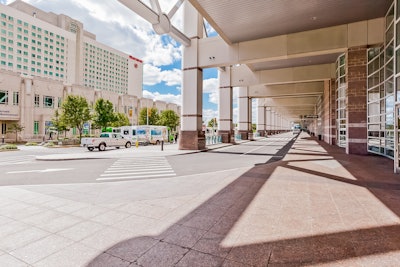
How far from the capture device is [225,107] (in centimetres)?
3081

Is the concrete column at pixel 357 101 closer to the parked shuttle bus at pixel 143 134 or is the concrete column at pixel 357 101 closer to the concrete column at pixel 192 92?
the concrete column at pixel 192 92

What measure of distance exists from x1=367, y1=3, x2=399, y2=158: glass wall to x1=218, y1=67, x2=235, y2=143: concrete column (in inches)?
666

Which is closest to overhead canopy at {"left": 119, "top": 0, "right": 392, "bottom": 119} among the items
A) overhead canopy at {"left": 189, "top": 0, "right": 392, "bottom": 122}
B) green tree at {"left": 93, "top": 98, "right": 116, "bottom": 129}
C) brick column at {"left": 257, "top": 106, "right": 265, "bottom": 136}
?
overhead canopy at {"left": 189, "top": 0, "right": 392, "bottom": 122}

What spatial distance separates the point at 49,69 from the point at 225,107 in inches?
3721

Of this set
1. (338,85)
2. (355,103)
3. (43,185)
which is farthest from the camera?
(338,85)

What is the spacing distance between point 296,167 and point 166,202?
7.15m

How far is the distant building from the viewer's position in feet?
137

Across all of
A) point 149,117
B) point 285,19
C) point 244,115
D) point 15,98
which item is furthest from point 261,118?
point 15,98

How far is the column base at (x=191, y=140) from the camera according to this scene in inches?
820

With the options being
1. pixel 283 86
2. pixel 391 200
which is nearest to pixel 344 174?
pixel 391 200

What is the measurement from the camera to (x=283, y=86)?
35875mm

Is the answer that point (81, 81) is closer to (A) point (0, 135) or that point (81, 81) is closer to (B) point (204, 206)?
(A) point (0, 135)

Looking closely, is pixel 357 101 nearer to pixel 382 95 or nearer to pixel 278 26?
pixel 382 95

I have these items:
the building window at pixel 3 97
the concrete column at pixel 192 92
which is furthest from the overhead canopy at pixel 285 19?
the building window at pixel 3 97
